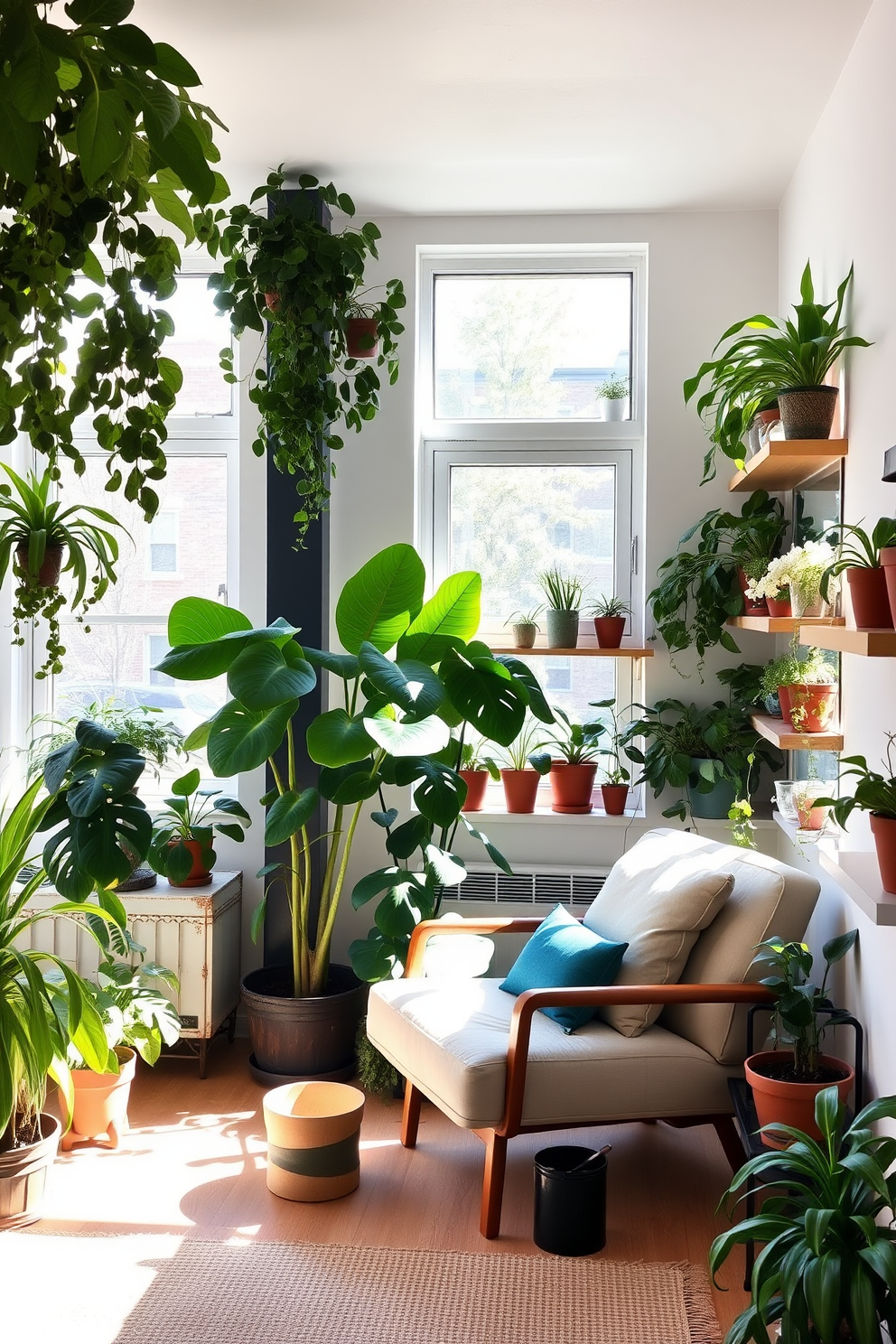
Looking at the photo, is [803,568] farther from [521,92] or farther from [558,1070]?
[521,92]

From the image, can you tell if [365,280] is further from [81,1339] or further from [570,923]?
[81,1339]

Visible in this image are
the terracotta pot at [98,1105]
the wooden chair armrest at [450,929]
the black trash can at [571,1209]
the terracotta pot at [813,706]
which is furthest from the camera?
the wooden chair armrest at [450,929]

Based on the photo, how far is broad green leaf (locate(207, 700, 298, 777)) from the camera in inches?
128

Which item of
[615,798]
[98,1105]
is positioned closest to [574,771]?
[615,798]

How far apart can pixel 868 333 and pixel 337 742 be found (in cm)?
175

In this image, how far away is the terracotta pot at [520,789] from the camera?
429 centimetres

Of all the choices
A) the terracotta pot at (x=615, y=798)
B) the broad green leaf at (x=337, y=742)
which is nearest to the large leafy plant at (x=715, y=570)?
the terracotta pot at (x=615, y=798)

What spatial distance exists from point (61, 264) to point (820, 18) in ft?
8.16

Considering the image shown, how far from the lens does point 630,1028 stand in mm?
3100

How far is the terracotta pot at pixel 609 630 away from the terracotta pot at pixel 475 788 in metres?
0.64

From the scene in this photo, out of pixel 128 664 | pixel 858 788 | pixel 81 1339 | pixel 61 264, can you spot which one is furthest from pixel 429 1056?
pixel 61 264

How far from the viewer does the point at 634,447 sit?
14.5 ft

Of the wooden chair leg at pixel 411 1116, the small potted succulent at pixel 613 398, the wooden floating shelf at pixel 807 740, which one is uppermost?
the small potted succulent at pixel 613 398

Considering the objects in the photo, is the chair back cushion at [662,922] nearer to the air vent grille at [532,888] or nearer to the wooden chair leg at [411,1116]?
the wooden chair leg at [411,1116]
